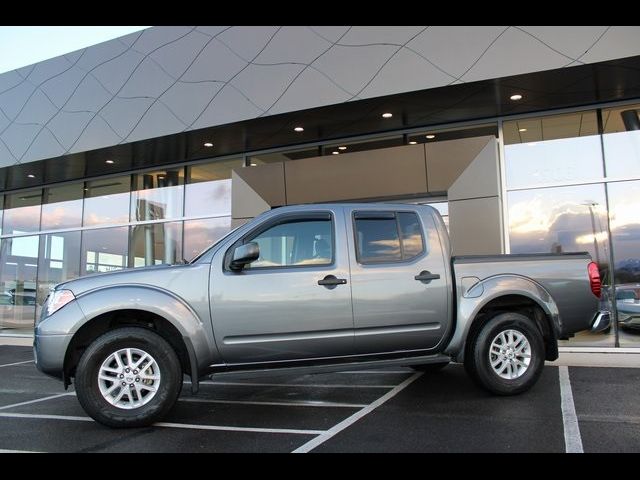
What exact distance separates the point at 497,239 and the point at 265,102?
5062 mm

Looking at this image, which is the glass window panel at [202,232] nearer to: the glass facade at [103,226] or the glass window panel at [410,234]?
the glass facade at [103,226]

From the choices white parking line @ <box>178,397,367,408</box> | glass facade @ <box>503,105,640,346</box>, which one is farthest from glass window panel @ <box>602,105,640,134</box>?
white parking line @ <box>178,397,367,408</box>

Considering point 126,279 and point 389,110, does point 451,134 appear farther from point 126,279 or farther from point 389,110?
point 126,279

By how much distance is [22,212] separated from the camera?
1647 cm

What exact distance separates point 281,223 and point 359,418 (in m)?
2.02

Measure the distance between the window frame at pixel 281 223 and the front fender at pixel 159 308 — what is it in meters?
0.56

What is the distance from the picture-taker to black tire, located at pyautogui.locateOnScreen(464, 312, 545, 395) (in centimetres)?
535

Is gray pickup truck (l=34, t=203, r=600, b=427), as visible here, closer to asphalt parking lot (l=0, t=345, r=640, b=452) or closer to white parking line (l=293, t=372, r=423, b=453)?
asphalt parking lot (l=0, t=345, r=640, b=452)

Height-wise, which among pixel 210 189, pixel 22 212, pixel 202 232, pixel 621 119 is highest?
pixel 621 119

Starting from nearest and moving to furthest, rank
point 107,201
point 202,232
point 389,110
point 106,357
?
point 106,357 < point 389,110 < point 202,232 < point 107,201

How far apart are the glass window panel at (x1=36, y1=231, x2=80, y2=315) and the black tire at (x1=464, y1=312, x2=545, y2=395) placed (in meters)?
12.9

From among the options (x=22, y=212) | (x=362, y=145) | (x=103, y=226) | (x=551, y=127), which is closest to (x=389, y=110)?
(x=362, y=145)

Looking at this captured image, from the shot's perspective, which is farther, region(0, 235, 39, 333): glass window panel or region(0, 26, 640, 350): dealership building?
region(0, 235, 39, 333): glass window panel
